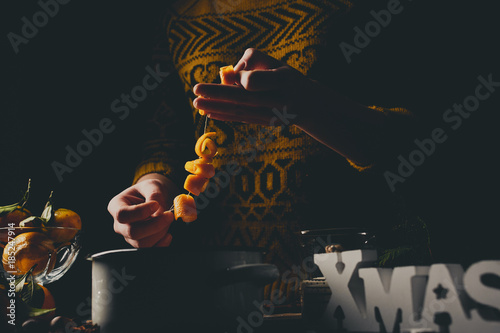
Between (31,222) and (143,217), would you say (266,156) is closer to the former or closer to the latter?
(143,217)

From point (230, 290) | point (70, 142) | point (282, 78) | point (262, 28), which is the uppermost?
point (262, 28)

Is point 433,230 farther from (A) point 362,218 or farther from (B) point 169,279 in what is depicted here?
(B) point 169,279

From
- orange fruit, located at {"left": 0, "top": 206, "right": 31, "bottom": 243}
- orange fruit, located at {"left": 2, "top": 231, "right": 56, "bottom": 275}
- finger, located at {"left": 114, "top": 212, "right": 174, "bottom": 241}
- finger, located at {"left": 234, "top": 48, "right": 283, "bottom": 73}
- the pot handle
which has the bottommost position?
the pot handle

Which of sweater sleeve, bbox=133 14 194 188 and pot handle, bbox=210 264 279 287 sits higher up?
sweater sleeve, bbox=133 14 194 188

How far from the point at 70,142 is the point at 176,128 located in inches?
19.7

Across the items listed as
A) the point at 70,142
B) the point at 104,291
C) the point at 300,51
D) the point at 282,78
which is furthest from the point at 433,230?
the point at 70,142

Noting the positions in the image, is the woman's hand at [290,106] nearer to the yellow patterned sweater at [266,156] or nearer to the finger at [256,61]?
the finger at [256,61]

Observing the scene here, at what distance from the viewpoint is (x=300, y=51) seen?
56.6 inches

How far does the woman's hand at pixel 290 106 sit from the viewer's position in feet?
2.84

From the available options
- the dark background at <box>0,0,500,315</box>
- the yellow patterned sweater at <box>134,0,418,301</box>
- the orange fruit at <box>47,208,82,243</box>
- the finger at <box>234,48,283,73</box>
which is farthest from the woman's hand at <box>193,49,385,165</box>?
the orange fruit at <box>47,208,82,243</box>

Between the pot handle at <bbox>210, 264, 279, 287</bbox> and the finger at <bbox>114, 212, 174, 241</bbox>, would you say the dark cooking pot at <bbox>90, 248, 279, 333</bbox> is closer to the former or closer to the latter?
the pot handle at <bbox>210, 264, 279, 287</bbox>

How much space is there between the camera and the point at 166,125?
1700mm

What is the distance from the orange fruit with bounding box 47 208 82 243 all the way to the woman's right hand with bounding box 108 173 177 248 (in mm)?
94

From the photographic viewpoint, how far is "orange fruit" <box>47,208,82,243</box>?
95 centimetres
